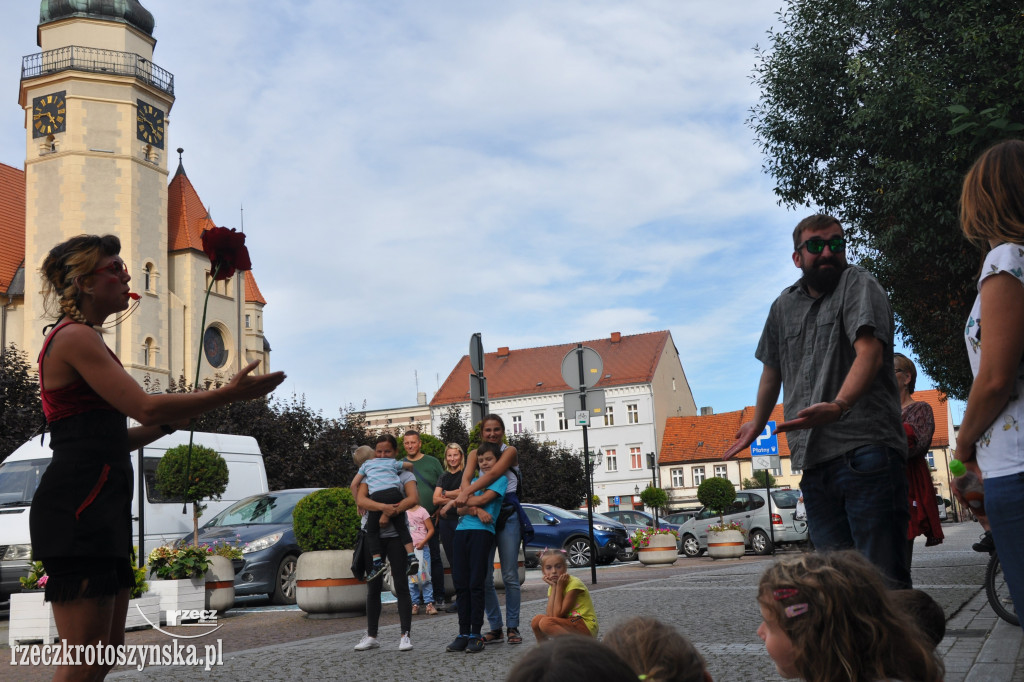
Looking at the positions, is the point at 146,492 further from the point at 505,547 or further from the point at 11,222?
the point at 11,222

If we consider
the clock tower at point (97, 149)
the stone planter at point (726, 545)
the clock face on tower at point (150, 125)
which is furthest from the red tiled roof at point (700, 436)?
the stone planter at point (726, 545)

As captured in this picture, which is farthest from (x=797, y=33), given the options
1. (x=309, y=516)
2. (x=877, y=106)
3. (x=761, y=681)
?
(x=761, y=681)

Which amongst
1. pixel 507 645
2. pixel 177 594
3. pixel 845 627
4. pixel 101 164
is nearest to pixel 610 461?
pixel 101 164

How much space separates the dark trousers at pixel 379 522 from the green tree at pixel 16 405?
84.5 ft

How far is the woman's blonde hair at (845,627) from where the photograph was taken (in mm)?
2203

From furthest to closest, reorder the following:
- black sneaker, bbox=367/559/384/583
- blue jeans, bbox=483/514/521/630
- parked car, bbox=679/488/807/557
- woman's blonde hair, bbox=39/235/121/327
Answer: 1. parked car, bbox=679/488/807/557
2. black sneaker, bbox=367/559/384/583
3. blue jeans, bbox=483/514/521/630
4. woman's blonde hair, bbox=39/235/121/327

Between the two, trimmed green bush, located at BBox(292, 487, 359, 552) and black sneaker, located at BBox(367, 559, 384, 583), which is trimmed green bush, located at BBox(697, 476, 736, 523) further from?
black sneaker, located at BBox(367, 559, 384, 583)

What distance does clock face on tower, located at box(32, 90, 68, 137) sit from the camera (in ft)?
166

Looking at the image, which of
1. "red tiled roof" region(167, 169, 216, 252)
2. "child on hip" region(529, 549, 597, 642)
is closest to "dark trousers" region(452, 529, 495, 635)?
"child on hip" region(529, 549, 597, 642)

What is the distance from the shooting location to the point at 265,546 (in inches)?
552

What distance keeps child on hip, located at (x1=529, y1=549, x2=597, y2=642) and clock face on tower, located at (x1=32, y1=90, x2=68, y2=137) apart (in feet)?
169

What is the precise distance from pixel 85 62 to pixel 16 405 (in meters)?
24.6

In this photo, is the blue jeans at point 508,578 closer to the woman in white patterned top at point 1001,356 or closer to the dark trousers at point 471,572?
the dark trousers at point 471,572

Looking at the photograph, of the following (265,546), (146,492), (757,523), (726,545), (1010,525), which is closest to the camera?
(1010,525)
